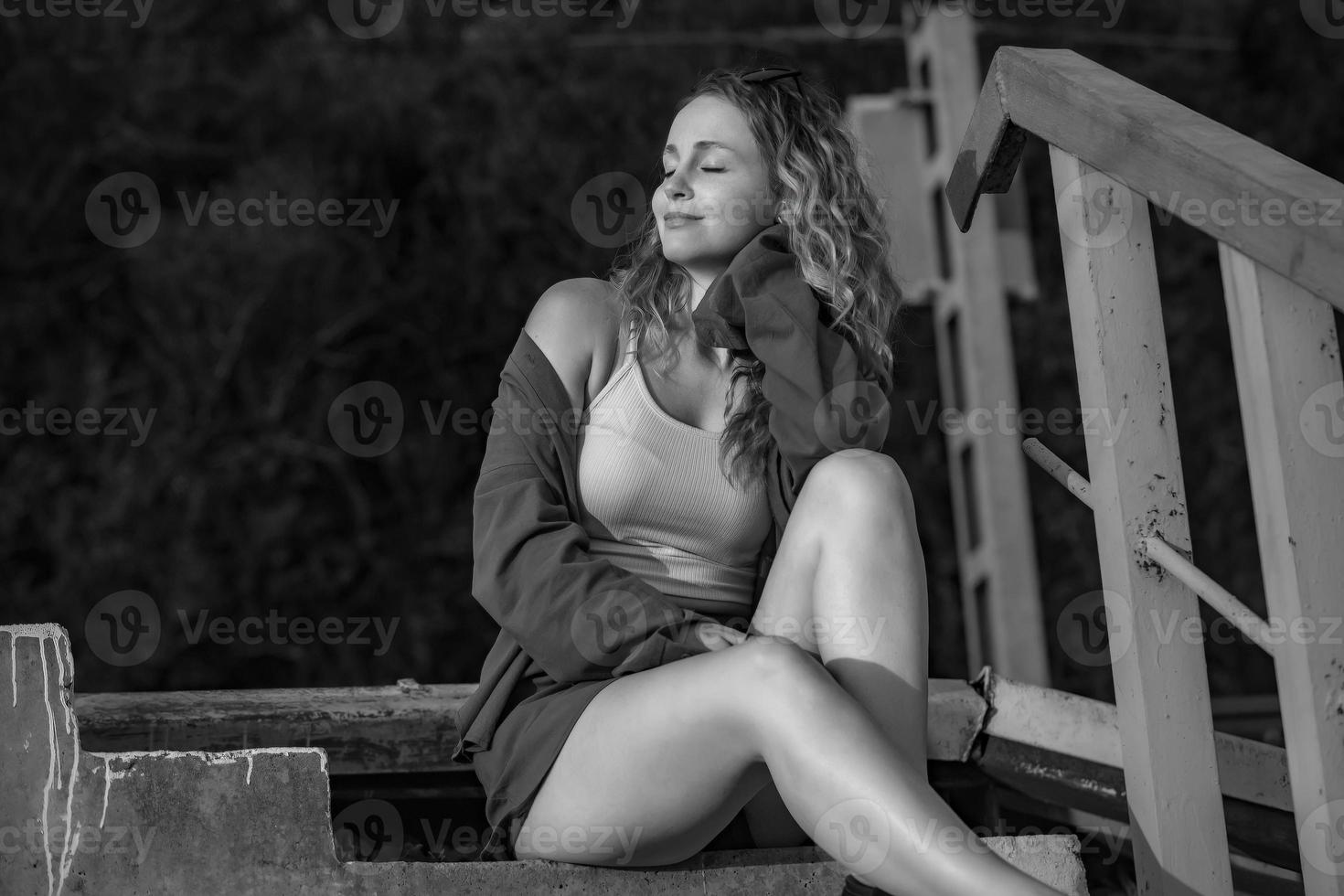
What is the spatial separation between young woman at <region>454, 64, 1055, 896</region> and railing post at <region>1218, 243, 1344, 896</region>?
0.23 m

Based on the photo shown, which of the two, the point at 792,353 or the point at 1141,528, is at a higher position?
the point at 792,353

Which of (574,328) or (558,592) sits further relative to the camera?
(574,328)

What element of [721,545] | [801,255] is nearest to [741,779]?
[721,545]

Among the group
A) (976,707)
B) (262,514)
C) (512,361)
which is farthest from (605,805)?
(262,514)

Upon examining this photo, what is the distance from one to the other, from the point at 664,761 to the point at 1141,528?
46cm

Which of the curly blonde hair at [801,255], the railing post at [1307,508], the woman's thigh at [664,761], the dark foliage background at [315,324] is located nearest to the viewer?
the railing post at [1307,508]

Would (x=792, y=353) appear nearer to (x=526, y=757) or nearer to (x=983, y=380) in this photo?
(x=526, y=757)

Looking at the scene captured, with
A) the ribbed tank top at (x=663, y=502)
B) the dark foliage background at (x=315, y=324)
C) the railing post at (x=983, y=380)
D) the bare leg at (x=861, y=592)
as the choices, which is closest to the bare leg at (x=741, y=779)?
the bare leg at (x=861, y=592)

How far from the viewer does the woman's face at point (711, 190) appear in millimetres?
1647

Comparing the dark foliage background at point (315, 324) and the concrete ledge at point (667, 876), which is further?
the dark foliage background at point (315, 324)

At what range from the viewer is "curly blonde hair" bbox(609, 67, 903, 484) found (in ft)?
5.40

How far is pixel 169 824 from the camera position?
129 cm

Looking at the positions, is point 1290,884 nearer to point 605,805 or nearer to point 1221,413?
point 605,805

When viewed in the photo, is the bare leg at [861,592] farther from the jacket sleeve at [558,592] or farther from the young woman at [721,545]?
the jacket sleeve at [558,592]
